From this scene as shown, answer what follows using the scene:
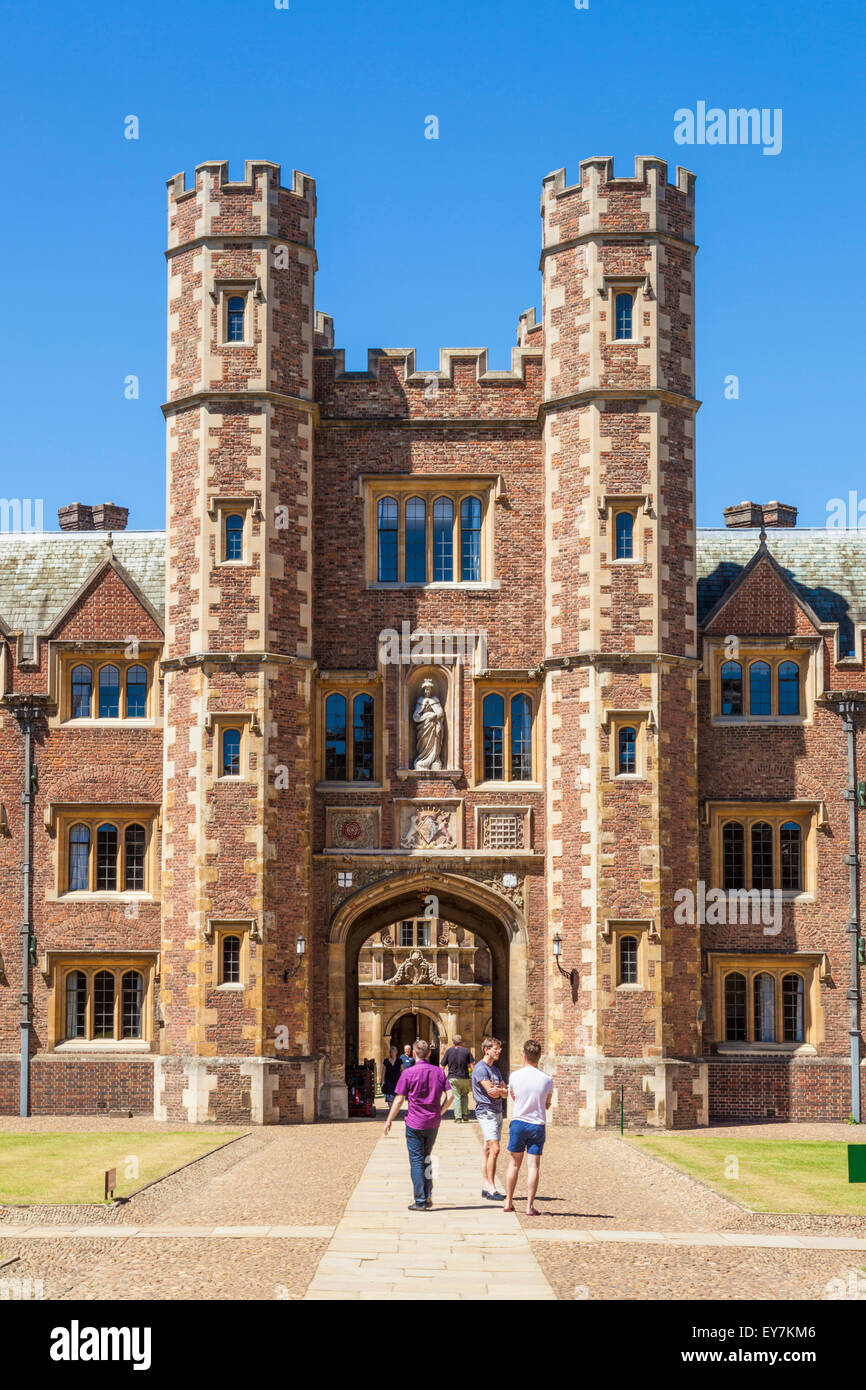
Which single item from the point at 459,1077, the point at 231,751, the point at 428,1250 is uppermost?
the point at 231,751

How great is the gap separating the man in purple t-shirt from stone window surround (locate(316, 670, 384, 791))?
15581 millimetres

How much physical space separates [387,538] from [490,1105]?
57.7ft

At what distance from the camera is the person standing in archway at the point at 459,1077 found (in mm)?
30156

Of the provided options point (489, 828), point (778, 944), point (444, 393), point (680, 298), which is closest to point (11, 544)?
point (444, 393)

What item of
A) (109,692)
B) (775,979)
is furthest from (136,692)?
(775,979)

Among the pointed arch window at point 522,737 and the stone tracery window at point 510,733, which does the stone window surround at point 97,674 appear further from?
the pointed arch window at point 522,737

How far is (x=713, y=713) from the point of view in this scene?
33.8 meters

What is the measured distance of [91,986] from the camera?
33219 mm

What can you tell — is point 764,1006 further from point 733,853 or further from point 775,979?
point 733,853

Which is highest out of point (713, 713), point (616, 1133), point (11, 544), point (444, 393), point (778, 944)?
point (444, 393)

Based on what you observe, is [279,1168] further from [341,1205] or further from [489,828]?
[489,828]

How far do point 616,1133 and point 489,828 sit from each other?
21.2ft

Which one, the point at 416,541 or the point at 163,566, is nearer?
the point at 416,541

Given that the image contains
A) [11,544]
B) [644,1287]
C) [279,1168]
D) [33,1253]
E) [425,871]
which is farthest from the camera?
[11,544]
